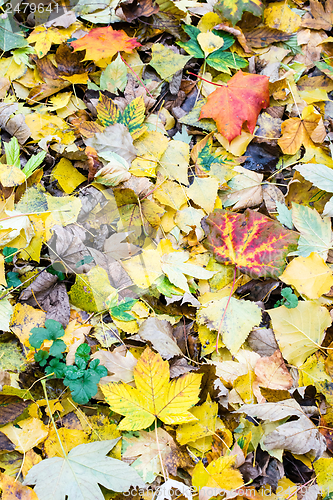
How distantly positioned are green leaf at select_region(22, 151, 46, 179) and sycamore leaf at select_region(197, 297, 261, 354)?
37.6 inches

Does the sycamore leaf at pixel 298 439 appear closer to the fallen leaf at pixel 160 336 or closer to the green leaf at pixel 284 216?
the fallen leaf at pixel 160 336

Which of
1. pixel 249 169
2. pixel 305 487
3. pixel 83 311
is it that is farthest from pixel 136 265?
→ pixel 305 487

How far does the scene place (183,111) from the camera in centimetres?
163

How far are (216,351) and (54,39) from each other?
1.67 m

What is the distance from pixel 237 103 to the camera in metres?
1.54

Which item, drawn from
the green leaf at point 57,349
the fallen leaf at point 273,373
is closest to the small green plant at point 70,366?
the green leaf at point 57,349

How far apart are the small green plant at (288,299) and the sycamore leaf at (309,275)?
0.03 m

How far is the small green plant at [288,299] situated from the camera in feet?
4.29

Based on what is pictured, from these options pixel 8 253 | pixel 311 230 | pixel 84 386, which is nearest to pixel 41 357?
pixel 84 386

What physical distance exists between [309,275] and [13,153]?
1384 mm

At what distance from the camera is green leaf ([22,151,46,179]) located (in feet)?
4.75

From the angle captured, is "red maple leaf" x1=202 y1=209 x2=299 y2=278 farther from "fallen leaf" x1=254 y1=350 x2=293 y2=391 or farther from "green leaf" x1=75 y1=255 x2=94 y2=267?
"green leaf" x1=75 y1=255 x2=94 y2=267

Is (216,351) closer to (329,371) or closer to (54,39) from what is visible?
(329,371)

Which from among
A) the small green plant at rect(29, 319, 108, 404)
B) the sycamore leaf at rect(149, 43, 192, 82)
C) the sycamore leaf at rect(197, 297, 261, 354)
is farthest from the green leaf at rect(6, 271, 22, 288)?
the sycamore leaf at rect(149, 43, 192, 82)
